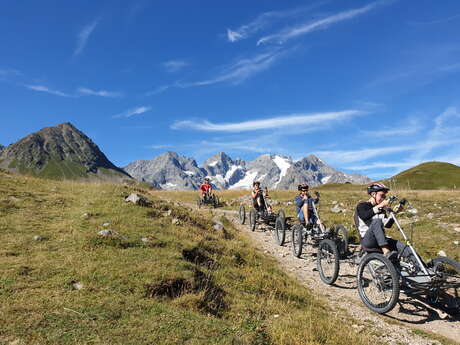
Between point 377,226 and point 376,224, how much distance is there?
5cm

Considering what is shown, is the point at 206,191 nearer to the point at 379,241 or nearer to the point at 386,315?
the point at 379,241

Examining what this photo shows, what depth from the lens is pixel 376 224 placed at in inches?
288

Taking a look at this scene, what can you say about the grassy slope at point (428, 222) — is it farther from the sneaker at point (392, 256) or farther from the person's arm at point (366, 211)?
the sneaker at point (392, 256)

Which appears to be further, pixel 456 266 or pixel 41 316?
pixel 456 266

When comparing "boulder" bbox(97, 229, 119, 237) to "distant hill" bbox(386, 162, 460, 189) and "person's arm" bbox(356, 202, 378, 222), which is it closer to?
"person's arm" bbox(356, 202, 378, 222)

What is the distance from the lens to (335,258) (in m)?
8.50

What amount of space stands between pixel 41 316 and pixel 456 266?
25.5ft

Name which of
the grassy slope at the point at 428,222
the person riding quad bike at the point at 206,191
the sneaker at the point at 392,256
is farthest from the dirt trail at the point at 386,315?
the person riding quad bike at the point at 206,191

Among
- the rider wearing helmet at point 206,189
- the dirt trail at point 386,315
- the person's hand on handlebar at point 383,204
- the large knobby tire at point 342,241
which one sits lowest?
the dirt trail at point 386,315

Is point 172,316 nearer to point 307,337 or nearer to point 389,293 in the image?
point 307,337

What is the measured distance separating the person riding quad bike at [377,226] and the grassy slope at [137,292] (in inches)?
76.8

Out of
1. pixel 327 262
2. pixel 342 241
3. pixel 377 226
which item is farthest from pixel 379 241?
pixel 342 241

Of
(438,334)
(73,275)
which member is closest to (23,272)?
(73,275)

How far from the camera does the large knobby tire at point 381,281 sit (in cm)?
631
